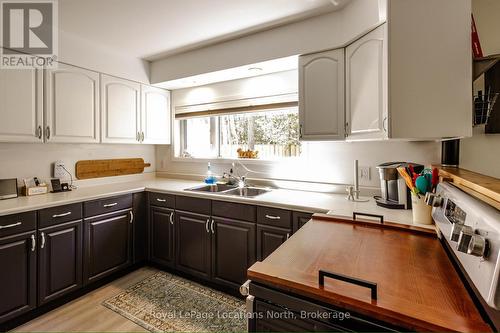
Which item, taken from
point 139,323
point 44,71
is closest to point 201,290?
point 139,323

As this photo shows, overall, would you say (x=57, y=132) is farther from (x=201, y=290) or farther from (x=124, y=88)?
(x=201, y=290)

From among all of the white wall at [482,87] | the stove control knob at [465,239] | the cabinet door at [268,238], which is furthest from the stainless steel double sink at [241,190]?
the stove control knob at [465,239]

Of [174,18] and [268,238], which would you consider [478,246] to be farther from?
[174,18]

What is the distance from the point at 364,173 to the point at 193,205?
1.59 m

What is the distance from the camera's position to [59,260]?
2082 mm

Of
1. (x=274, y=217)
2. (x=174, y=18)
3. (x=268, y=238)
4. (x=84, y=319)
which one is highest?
(x=174, y=18)

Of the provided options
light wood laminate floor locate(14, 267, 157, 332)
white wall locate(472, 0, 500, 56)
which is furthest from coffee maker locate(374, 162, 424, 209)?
light wood laminate floor locate(14, 267, 157, 332)

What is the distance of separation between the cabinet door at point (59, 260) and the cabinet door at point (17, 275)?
5 cm

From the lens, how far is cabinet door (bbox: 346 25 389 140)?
1.62 meters

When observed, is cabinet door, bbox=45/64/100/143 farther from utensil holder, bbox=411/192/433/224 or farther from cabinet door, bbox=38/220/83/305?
utensil holder, bbox=411/192/433/224

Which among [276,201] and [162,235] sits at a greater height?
[276,201]

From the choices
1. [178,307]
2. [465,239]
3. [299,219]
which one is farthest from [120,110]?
[465,239]

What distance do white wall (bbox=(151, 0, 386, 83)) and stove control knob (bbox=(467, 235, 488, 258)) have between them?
145cm

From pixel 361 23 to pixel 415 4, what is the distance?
1.89ft
